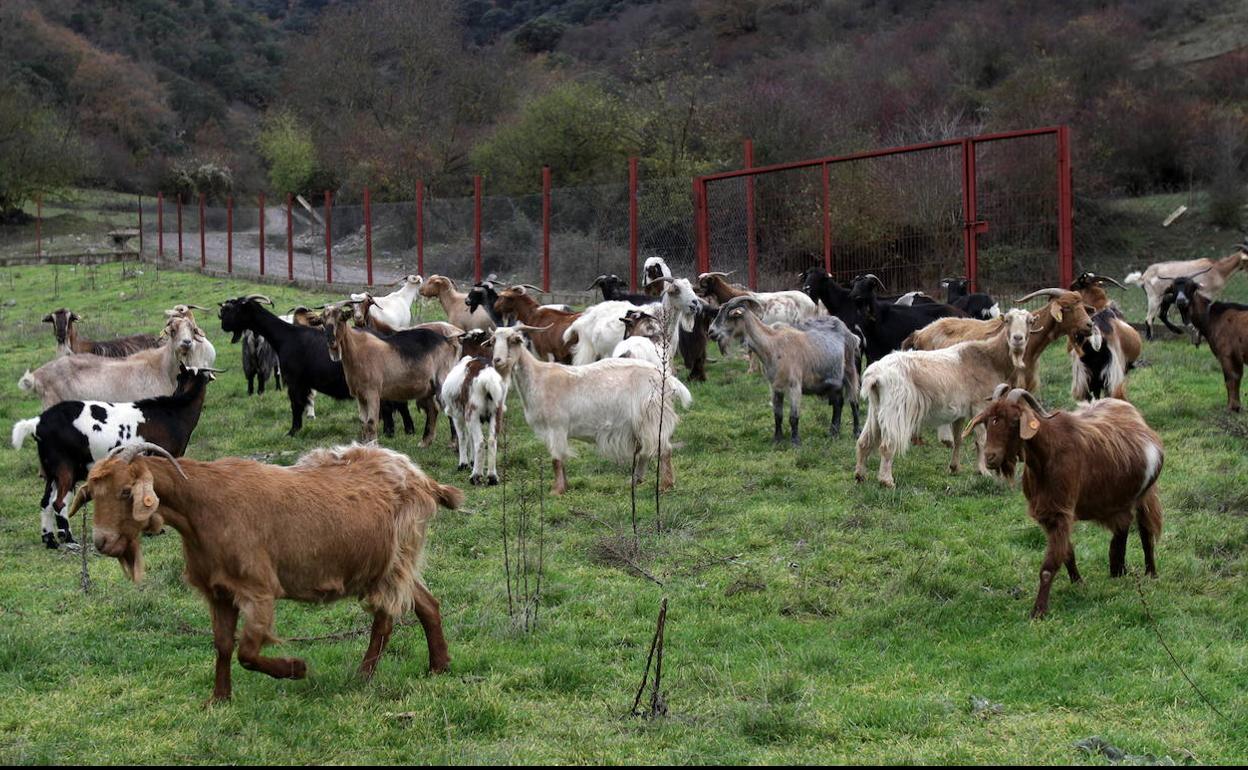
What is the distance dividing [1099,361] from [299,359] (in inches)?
308

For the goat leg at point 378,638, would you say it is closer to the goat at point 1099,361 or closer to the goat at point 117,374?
the goat at point 117,374

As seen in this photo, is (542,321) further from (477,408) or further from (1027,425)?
(1027,425)

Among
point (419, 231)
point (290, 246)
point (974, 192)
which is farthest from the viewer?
point (290, 246)

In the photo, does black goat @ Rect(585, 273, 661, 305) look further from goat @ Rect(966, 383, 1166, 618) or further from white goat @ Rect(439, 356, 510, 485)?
goat @ Rect(966, 383, 1166, 618)

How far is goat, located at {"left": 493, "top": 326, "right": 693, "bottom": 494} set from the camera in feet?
32.6

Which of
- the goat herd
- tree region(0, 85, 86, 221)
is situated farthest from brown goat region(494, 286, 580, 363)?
tree region(0, 85, 86, 221)

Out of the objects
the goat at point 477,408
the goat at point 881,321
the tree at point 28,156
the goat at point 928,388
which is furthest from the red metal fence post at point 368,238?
the tree at point 28,156

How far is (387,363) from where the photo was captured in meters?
11.9

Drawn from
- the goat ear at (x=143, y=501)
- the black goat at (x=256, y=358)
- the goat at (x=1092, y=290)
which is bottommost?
the goat ear at (x=143, y=501)

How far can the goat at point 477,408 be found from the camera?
1023 cm

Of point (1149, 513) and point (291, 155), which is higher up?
point (291, 155)

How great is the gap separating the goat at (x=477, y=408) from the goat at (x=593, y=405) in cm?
23

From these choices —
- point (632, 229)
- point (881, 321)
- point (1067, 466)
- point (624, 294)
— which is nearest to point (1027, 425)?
point (1067, 466)

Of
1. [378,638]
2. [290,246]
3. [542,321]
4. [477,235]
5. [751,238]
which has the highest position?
[290,246]
